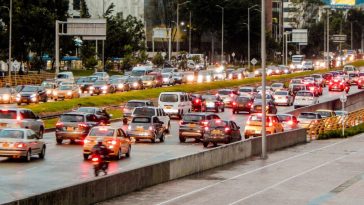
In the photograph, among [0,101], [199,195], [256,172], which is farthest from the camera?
[0,101]

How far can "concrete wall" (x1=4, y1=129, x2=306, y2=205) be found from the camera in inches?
928

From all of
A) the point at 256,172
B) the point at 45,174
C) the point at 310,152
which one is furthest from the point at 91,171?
the point at 310,152

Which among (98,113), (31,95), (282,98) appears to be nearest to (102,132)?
(98,113)

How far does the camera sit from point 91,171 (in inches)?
1342

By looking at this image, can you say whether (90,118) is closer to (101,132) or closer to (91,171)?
(101,132)

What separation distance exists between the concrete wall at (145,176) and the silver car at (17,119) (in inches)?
421

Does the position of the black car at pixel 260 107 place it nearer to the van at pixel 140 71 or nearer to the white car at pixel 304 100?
the white car at pixel 304 100

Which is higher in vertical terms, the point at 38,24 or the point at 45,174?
the point at 38,24

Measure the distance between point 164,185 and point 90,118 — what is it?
15.6 m

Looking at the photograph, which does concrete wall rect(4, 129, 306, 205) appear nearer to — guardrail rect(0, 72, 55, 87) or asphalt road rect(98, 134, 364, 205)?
asphalt road rect(98, 134, 364, 205)

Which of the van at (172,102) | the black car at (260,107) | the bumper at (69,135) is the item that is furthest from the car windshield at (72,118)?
the black car at (260,107)

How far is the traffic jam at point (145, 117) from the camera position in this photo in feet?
126

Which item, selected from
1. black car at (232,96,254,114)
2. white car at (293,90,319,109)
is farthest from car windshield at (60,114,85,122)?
white car at (293,90,319,109)

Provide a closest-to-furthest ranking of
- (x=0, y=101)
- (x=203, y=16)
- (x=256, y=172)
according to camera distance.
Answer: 1. (x=256, y=172)
2. (x=0, y=101)
3. (x=203, y=16)
